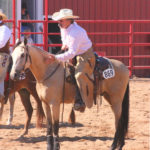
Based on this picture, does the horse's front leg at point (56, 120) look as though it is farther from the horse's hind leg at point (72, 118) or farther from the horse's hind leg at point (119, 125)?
the horse's hind leg at point (72, 118)

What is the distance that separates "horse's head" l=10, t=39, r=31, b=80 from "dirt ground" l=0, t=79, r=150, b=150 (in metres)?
1.30

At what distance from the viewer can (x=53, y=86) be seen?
6910mm

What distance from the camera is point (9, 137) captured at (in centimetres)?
822

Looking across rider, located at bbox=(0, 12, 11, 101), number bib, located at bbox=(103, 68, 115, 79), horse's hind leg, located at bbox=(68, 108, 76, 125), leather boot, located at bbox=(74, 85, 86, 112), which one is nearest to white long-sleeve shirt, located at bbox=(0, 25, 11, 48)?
rider, located at bbox=(0, 12, 11, 101)

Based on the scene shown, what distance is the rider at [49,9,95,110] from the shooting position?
679 cm

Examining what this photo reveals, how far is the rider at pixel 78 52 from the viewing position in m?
6.79

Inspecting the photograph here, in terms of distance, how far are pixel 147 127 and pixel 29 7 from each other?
23.3 ft

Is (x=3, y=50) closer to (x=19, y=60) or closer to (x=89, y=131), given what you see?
(x=19, y=60)

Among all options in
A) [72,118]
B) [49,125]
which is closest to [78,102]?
[49,125]

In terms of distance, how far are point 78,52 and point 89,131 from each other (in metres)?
2.04

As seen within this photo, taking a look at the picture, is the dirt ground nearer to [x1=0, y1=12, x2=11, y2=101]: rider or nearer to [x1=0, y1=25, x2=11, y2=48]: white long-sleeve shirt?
[x1=0, y1=12, x2=11, y2=101]: rider

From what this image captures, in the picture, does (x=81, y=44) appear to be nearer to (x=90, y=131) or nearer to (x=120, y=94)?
(x=120, y=94)

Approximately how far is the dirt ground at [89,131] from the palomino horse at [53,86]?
427 mm

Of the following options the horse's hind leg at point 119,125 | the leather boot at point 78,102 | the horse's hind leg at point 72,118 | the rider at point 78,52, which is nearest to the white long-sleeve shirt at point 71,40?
the rider at point 78,52
